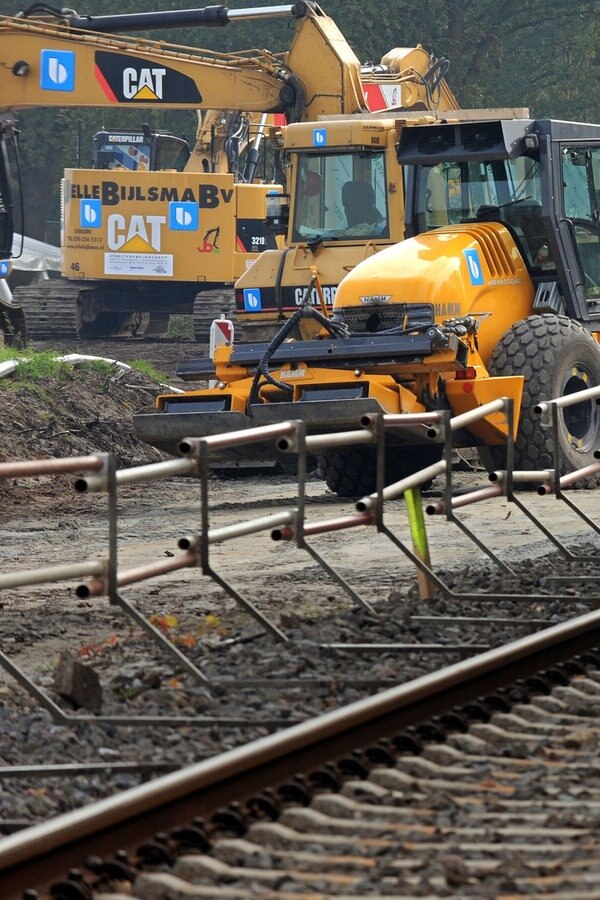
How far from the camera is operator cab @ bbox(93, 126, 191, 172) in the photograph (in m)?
32.6

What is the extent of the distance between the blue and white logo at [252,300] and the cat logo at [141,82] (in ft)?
13.8

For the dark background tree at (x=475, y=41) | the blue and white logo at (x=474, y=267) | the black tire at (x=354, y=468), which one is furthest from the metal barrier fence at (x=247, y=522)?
the dark background tree at (x=475, y=41)

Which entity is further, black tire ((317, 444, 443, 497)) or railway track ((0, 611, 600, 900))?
black tire ((317, 444, 443, 497))

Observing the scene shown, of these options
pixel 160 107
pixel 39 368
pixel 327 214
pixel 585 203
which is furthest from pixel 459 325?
pixel 160 107

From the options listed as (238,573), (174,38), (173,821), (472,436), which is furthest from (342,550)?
(174,38)

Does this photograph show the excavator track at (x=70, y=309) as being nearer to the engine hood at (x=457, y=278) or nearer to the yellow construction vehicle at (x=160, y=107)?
the yellow construction vehicle at (x=160, y=107)

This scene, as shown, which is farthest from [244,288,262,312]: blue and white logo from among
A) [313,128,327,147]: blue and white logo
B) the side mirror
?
[313,128,327,147]: blue and white logo

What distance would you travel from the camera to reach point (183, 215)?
27.6 m

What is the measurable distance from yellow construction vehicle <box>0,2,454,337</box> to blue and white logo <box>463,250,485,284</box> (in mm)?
4970

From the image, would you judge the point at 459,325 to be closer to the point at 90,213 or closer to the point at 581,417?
the point at 581,417

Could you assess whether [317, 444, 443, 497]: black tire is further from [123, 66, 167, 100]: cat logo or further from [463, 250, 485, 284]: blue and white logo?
[123, 66, 167, 100]: cat logo

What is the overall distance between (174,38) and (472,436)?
39788 millimetres

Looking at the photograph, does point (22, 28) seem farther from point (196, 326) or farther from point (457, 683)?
point (457, 683)

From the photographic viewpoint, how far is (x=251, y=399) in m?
14.3
